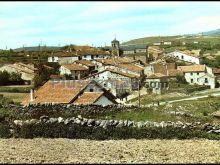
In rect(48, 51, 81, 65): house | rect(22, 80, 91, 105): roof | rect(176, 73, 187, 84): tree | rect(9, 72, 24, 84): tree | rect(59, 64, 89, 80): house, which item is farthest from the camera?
rect(48, 51, 81, 65): house

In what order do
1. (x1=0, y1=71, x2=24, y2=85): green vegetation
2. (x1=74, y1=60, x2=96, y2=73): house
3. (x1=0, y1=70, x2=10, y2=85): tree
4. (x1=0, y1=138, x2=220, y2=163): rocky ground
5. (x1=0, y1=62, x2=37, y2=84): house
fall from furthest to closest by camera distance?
(x1=74, y1=60, x2=96, y2=73): house < (x1=0, y1=62, x2=37, y2=84): house < (x1=0, y1=71, x2=24, y2=85): green vegetation < (x1=0, y1=70, x2=10, y2=85): tree < (x1=0, y1=138, x2=220, y2=163): rocky ground

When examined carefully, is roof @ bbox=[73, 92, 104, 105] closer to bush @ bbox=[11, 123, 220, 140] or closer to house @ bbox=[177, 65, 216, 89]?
bush @ bbox=[11, 123, 220, 140]

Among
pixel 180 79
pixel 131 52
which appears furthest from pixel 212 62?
pixel 131 52

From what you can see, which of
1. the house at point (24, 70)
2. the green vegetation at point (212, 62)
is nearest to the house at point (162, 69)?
the green vegetation at point (212, 62)

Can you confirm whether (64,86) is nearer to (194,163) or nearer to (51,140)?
(51,140)

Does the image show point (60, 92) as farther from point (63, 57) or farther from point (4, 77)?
point (63, 57)

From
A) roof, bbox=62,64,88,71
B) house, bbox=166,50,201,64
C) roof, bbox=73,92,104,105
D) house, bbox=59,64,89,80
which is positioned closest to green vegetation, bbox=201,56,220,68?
house, bbox=166,50,201,64

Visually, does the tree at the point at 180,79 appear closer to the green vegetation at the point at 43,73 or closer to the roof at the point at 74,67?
the roof at the point at 74,67
